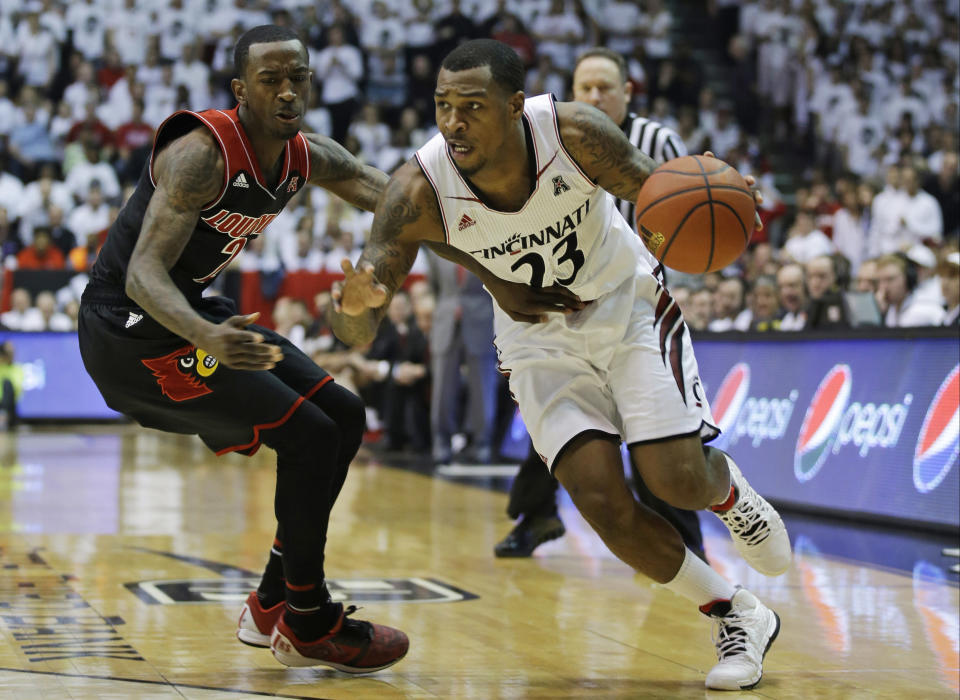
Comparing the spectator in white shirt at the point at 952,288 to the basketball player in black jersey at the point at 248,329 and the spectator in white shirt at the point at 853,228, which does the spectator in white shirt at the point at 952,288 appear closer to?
the basketball player in black jersey at the point at 248,329

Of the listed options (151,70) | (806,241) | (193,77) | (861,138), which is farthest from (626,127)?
(151,70)

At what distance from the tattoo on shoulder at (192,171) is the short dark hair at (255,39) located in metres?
0.28

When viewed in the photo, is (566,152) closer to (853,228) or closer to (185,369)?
(185,369)

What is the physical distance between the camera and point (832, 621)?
209 inches

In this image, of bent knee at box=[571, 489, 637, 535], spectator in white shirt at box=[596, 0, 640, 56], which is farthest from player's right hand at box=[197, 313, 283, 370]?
spectator in white shirt at box=[596, 0, 640, 56]

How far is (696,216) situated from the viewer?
4.02 metres

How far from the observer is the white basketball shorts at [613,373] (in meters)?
4.31

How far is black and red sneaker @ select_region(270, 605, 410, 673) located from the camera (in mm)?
4266

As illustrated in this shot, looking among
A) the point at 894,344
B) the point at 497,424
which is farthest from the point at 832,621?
the point at 497,424

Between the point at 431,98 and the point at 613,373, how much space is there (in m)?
16.5

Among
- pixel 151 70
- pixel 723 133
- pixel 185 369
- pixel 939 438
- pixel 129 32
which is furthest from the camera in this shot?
pixel 129 32

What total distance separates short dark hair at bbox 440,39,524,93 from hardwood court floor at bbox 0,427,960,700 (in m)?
1.97

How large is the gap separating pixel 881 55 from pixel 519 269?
60.4ft

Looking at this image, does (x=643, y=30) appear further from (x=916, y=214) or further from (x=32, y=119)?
(x=32, y=119)
